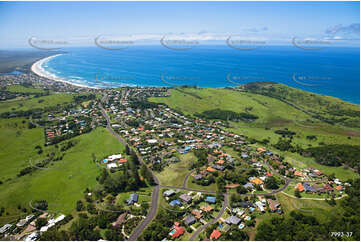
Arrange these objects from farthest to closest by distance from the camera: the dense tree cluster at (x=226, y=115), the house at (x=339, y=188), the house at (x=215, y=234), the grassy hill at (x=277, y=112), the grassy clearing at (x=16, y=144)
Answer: the dense tree cluster at (x=226, y=115) < the grassy hill at (x=277, y=112) < the grassy clearing at (x=16, y=144) < the house at (x=339, y=188) < the house at (x=215, y=234)

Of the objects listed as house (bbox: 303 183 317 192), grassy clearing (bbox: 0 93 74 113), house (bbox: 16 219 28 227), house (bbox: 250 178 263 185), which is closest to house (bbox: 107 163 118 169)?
house (bbox: 16 219 28 227)

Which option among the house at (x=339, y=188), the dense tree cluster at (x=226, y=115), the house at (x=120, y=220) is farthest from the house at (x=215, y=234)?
the dense tree cluster at (x=226, y=115)

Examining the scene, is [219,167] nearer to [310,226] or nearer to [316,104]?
[310,226]

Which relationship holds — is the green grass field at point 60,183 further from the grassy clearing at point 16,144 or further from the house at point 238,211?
the house at point 238,211

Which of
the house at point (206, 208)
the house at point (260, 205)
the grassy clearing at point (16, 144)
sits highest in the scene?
the house at point (260, 205)

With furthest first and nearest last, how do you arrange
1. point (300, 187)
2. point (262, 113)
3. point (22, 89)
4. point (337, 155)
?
point (22, 89), point (262, 113), point (337, 155), point (300, 187)

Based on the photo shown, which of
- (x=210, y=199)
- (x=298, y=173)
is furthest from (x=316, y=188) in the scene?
(x=210, y=199)

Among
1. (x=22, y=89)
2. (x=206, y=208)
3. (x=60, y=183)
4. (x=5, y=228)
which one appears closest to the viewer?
(x=5, y=228)
